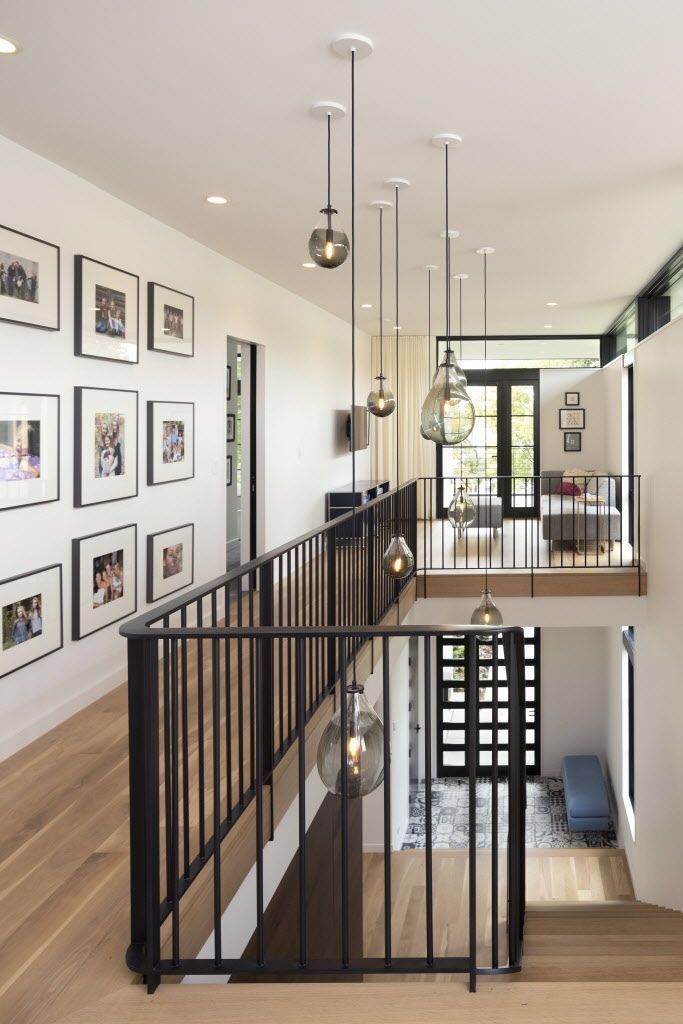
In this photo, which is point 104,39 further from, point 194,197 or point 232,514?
point 232,514

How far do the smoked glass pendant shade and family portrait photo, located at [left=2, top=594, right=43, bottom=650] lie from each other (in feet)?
7.22

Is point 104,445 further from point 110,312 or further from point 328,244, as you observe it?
point 328,244

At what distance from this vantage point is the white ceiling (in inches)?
125

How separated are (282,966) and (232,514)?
25.8ft

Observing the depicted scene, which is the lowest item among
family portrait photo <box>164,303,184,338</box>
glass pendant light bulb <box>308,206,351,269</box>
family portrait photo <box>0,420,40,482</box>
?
family portrait photo <box>0,420,40,482</box>

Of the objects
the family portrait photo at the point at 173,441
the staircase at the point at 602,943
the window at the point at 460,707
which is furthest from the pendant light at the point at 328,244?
the window at the point at 460,707

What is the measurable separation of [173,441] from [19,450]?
1923 mm

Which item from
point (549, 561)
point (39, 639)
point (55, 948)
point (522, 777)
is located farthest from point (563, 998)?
point (549, 561)

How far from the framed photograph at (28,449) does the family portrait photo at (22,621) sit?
1.63 feet

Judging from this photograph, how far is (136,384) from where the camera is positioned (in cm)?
567

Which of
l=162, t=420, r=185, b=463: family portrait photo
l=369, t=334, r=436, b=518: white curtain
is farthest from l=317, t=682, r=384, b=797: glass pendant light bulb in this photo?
l=369, t=334, r=436, b=518: white curtain

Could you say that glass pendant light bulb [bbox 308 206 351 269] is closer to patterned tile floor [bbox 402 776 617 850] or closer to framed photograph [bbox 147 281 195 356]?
framed photograph [bbox 147 281 195 356]

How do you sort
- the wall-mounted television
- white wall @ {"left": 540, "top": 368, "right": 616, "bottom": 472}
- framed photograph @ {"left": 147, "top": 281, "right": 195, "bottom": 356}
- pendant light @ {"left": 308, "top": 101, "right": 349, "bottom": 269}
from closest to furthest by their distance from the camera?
pendant light @ {"left": 308, "top": 101, "right": 349, "bottom": 269} → framed photograph @ {"left": 147, "top": 281, "right": 195, "bottom": 356} → the wall-mounted television → white wall @ {"left": 540, "top": 368, "right": 616, "bottom": 472}

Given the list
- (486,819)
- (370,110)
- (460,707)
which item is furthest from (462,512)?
(460,707)
